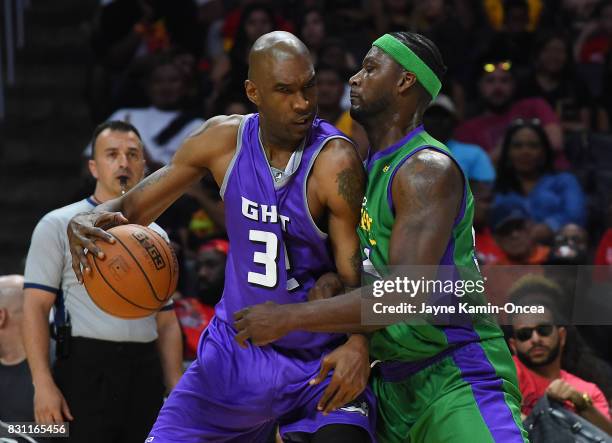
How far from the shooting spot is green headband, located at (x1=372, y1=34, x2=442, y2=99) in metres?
4.33

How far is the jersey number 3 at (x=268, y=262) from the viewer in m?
4.22

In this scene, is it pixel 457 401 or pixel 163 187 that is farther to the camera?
pixel 163 187

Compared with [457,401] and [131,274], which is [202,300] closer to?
[131,274]

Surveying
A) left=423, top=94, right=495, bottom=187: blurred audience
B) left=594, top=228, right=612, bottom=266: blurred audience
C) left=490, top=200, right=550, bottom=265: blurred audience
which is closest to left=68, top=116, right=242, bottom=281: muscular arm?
left=490, top=200, right=550, bottom=265: blurred audience

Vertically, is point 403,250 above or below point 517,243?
below

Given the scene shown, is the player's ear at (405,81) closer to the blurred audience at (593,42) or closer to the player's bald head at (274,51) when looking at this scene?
the player's bald head at (274,51)

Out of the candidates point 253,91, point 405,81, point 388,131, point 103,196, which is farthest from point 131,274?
point 103,196

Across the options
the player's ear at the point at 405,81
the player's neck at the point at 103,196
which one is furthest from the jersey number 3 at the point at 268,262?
the player's neck at the point at 103,196

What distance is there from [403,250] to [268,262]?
0.55 metres

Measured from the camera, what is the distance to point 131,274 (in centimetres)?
434

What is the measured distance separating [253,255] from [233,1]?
6.56 m

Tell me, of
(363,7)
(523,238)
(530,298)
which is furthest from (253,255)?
(363,7)

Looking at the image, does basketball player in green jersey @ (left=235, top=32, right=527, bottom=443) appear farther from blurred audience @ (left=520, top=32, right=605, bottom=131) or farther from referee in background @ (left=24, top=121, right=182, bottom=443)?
blurred audience @ (left=520, top=32, right=605, bottom=131)

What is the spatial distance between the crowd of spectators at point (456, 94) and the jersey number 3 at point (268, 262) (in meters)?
2.61
